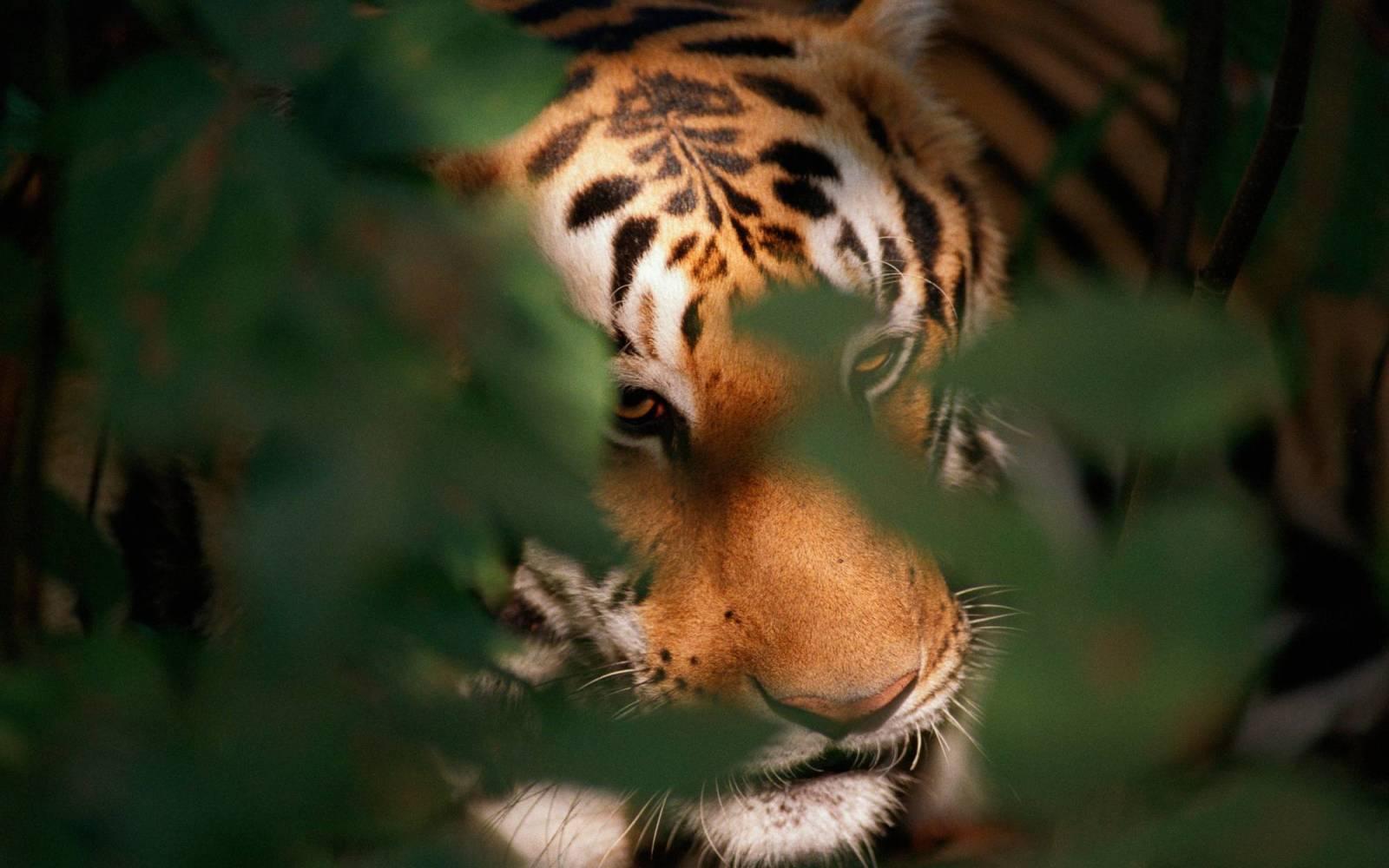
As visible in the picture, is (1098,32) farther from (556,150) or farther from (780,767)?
(780,767)

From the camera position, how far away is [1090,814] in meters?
0.34

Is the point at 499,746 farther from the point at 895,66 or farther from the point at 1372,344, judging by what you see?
the point at 1372,344

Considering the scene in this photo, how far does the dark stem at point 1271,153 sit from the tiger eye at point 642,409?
436mm

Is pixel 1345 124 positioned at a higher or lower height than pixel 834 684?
higher

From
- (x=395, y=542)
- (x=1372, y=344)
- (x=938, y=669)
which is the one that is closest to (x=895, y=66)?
(x=938, y=669)

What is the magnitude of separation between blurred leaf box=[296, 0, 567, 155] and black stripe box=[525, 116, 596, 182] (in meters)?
0.61

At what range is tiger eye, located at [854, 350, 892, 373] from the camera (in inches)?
29.6

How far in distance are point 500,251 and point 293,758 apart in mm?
182

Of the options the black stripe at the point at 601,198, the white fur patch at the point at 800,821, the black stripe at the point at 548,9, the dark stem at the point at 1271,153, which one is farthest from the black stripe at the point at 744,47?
the white fur patch at the point at 800,821

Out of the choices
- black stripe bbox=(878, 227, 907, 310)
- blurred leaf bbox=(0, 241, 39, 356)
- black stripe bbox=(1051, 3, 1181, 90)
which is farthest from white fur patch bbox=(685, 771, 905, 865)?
black stripe bbox=(1051, 3, 1181, 90)

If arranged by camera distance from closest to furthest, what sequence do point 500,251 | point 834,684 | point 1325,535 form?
point 500,251 → point 834,684 → point 1325,535

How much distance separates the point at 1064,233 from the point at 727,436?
1.04 metres

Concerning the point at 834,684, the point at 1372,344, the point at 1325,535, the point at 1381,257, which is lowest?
the point at 1325,535

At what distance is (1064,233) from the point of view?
1885 mm
